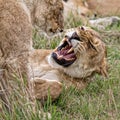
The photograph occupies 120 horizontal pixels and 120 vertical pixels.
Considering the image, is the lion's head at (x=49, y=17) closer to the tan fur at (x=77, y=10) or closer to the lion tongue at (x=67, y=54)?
the lion tongue at (x=67, y=54)

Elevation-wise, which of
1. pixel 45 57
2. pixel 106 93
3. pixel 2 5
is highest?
pixel 2 5

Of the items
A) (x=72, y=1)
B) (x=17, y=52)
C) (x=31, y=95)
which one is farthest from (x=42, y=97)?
(x=72, y=1)

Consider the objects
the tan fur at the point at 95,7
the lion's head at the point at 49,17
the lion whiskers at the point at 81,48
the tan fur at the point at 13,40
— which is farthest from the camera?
the tan fur at the point at 95,7

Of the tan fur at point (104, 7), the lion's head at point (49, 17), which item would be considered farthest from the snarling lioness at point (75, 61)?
the tan fur at point (104, 7)

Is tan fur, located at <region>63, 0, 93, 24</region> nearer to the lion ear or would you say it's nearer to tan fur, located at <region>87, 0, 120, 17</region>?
tan fur, located at <region>87, 0, 120, 17</region>

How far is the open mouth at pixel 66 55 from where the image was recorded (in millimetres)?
4227

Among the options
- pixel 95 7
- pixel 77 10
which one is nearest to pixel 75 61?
pixel 77 10

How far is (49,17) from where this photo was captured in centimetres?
459

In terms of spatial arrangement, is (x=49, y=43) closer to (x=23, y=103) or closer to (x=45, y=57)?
(x=45, y=57)

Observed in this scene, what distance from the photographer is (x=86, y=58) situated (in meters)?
4.25

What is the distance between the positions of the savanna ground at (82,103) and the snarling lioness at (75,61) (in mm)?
111

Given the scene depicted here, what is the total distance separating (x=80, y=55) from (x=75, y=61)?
58 millimetres

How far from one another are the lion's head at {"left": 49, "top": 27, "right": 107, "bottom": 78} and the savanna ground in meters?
0.14

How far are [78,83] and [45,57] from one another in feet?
1.14
